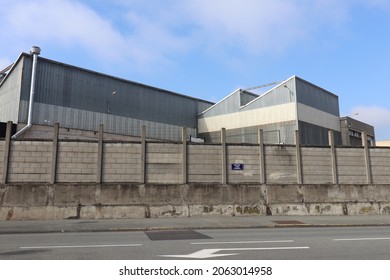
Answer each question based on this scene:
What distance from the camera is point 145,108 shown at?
125ft

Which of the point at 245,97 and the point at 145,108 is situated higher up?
the point at 245,97

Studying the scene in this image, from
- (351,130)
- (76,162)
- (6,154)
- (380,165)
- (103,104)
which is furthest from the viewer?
(351,130)

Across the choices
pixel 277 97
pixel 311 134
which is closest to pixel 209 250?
pixel 277 97

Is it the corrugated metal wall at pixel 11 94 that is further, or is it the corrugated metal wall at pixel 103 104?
the corrugated metal wall at pixel 103 104

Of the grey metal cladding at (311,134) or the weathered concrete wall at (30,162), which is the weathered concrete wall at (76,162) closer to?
the weathered concrete wall at (30,162)

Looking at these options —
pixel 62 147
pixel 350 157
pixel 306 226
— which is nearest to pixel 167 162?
pixel 62 147

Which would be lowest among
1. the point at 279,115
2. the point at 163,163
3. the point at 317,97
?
the point at 163,163

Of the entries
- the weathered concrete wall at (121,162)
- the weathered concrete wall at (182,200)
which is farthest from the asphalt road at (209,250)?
the weathered concrete wall at (121,162)

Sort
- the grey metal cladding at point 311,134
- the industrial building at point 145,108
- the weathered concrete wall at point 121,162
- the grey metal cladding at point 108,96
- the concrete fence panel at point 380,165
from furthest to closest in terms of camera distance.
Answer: the grey metal cladding at point 311,134, the grey metal cladding at point 108,96, the industrial building at point 145,108, the concrete fence panel at point 380,165, the weathered concrete wall at point 121,162

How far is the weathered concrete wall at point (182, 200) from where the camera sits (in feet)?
56.4

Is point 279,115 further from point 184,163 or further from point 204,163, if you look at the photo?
point 184,163

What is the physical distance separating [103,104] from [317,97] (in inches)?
920

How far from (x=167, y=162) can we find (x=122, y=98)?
19.3 metres

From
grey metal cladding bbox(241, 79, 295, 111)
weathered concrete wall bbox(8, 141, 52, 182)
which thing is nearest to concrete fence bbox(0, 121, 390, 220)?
weathered concrete wall bbox(8, 141, 52, 182)
